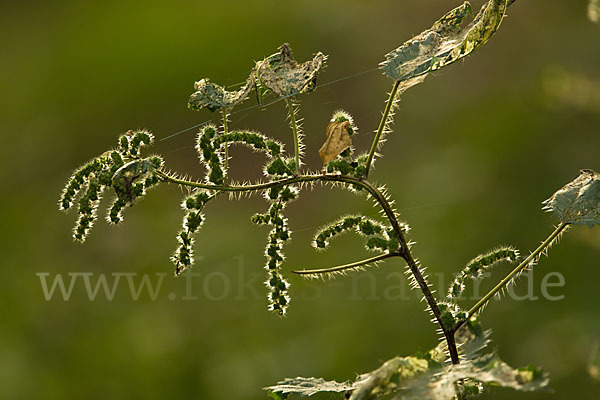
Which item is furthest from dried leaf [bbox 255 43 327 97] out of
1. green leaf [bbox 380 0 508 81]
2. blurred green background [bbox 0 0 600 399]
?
blurred green background [bbox 0 0 600 399]

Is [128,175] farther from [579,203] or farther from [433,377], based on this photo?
[579,203]

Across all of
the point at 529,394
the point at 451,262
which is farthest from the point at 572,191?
the point at 451,262

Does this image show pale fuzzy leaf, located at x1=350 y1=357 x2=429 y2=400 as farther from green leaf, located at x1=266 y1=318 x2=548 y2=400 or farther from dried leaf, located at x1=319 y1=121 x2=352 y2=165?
dried leaf, located at x1=319 y1=121 x2=352 y2=165

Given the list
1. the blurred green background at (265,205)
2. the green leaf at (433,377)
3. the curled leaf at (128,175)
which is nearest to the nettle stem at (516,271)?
the green leaf at (433,377)

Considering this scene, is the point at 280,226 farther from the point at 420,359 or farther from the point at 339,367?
the point at 339,367

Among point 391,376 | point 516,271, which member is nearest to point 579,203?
point 516,271
